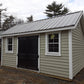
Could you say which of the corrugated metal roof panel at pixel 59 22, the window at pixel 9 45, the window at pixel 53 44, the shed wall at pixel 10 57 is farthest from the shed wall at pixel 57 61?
the window at pixel 9 45

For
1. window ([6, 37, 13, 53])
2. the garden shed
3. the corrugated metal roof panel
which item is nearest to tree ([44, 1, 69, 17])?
the garden shed

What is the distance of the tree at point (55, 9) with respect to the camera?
20544 mm

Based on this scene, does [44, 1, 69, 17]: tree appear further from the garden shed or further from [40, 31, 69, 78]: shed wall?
[40, 31, 69, 78]: shed wall

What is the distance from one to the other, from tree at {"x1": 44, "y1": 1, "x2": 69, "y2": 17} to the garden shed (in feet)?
51.0

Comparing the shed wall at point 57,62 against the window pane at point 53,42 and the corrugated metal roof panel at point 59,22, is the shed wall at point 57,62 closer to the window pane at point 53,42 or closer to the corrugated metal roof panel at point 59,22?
the window pane at point 53,42

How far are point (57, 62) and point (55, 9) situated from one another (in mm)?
19087

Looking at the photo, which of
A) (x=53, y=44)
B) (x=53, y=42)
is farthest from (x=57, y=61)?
(x=53, y=42)

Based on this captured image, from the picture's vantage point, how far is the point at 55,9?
21.1 m

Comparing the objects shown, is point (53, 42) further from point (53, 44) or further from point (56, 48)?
point (56, 48)

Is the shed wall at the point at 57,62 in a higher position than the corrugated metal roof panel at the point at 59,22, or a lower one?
lower

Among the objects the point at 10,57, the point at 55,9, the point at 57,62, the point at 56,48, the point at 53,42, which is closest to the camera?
the point at 57,62

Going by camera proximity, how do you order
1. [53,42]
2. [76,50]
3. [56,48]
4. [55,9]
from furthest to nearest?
[55,9] → [76,50] → [53,42] → [56,48]

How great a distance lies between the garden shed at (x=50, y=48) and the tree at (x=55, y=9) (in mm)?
15543

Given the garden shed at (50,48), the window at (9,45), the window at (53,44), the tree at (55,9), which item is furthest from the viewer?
the tree at (55,9)
